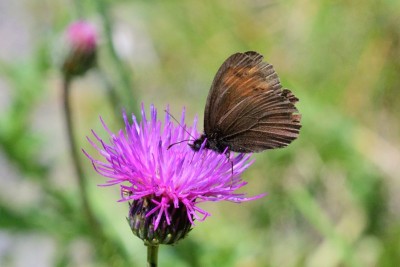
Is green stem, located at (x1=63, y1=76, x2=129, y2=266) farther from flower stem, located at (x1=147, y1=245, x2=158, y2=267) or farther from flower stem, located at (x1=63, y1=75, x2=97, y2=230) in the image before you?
flower stem, located at (x1=147, y1=245, x2=158, y2=267)

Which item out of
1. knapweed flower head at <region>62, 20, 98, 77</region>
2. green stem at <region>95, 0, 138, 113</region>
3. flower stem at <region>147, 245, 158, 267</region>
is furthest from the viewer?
green stem at <region>95, 0, 138, 113</region>

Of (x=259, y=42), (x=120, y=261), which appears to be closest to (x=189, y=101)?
(x=259, y=42)

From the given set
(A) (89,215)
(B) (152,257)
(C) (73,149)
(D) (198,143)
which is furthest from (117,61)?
(B) (152,257)

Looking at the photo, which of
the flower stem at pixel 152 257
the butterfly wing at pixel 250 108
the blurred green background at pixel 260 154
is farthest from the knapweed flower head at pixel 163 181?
the blurred green background at pixel 260 154

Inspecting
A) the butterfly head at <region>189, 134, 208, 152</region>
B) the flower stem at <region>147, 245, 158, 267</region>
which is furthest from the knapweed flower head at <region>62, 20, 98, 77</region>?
the flower stem at <region>147, 245, 158, 267</region>

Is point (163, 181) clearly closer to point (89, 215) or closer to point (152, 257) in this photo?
point (152, 257)
